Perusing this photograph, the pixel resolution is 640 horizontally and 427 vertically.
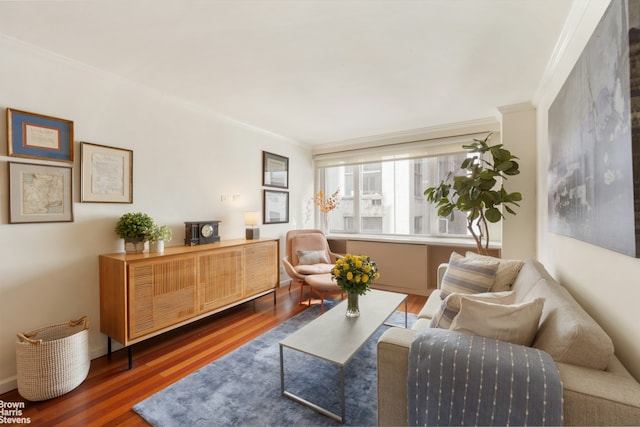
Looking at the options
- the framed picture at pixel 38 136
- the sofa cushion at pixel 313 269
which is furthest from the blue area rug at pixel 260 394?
the framed picture at pixel 38 136

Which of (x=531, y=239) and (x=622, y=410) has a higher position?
(x=531, y=239)

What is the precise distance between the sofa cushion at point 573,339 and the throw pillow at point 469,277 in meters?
0.98

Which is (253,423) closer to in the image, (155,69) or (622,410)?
(622,410)

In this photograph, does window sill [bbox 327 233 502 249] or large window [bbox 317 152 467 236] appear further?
large window [bbox 317 152 467 236]

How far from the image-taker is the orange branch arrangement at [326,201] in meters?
5.06

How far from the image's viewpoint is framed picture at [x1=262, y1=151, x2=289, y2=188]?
4.18 metres

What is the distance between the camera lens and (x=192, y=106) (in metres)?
3.12

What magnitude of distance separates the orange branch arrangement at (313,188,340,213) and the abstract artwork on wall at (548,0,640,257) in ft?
11.7

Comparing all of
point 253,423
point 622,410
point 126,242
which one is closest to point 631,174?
point 622,410

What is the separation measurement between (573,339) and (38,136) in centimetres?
342

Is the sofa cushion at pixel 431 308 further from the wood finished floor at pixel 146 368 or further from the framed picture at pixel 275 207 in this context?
the framed picture at pixel 275 207

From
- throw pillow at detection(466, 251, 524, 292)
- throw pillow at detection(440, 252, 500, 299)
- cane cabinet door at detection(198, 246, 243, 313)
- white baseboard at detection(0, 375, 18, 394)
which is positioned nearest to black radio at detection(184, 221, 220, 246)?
cane cabinet door at detection(198, 246, 243, 313)

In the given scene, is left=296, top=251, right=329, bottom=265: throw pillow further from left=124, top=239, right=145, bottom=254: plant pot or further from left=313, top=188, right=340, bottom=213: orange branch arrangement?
left=124, top=239, right=145, bottom=254: plant pot

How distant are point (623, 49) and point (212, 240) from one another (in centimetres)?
337
